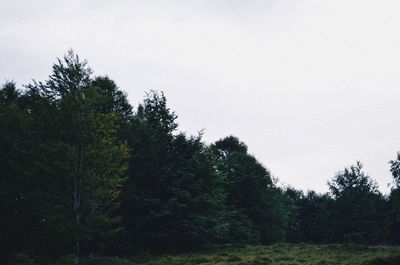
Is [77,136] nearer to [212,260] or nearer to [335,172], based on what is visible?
[212,260]

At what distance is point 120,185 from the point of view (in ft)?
69.1

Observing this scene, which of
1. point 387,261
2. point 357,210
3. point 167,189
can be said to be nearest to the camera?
point 387,261

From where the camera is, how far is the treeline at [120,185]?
1973 centimetres

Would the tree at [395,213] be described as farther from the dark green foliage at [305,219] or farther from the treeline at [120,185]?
the dark green foliage at [305,219]

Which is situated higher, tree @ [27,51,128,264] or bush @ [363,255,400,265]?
tree @ [27,51,128,264]

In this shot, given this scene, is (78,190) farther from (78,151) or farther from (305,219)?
(305,219)

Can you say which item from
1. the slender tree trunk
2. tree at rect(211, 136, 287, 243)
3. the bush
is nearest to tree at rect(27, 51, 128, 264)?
the slender tree trunk

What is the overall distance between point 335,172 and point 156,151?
34081mm

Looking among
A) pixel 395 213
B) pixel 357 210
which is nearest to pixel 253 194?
pixel 357 210

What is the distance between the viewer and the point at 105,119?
2109 cm

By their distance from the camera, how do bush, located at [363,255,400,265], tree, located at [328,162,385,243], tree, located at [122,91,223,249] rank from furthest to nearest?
tree, located at [328,162,385,243]
tree, located at [122,91,223,249]
bush, located at [363,255,400,265]

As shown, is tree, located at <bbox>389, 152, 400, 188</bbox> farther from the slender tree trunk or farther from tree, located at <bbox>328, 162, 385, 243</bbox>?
the slender tree trunk

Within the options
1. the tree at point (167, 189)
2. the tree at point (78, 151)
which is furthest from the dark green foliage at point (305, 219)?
the tree at point (78, 151)

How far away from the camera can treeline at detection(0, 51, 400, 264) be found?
777 inches
